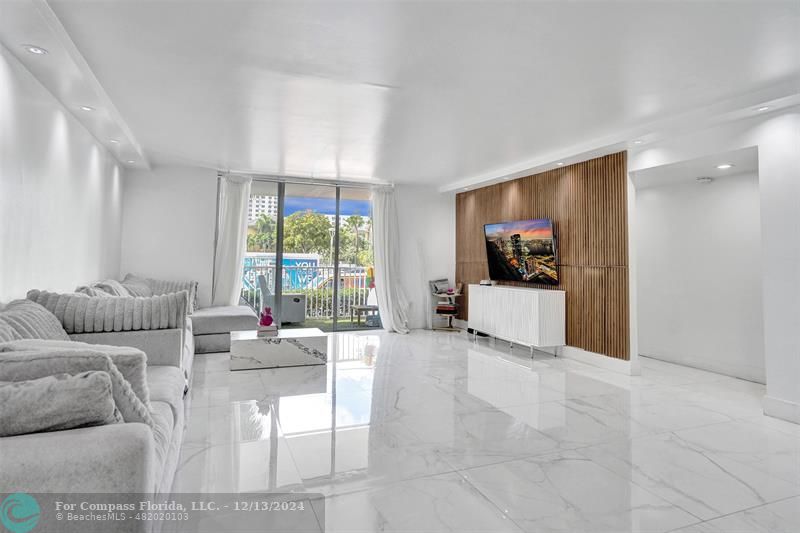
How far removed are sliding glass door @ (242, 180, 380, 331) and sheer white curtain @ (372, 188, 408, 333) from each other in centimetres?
36

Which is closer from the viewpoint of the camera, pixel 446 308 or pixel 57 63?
pixel 57 63

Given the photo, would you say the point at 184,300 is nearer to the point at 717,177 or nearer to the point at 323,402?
the point at 323,402

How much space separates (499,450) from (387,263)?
5.29 meters

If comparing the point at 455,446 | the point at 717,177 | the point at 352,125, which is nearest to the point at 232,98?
the point at 352,125

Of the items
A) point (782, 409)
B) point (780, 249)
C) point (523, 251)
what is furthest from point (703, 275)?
point (523, 251)

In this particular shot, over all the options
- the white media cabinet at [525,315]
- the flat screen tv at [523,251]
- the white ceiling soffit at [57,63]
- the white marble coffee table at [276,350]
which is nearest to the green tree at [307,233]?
the white marble coffee table at [276,350]

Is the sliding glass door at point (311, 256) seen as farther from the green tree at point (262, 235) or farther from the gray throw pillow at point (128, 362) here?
the gray throw pillow at point (128, 362)

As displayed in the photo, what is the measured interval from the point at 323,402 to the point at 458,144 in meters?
3.41

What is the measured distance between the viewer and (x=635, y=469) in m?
2.57

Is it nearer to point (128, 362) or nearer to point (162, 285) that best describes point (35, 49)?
point (128, 362)

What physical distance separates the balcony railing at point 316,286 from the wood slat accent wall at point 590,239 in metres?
3.01

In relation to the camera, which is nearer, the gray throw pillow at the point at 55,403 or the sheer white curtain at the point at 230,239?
the gray throw pillow at the point at 55,403

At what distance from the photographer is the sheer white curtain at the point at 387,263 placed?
7.84 m

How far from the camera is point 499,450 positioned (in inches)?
111
